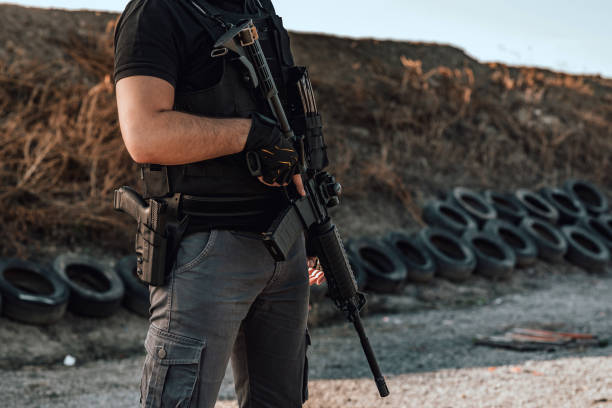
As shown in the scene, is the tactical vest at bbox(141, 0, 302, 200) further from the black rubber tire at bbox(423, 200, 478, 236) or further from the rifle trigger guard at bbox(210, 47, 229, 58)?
the black rubber tire at bbox(423, 200, 478, 236)

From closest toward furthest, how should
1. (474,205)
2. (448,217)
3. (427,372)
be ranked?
1. (427,372)
2. (448,217)
3. (474,205)

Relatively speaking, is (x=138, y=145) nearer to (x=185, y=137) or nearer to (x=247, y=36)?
(x=185, y=137)

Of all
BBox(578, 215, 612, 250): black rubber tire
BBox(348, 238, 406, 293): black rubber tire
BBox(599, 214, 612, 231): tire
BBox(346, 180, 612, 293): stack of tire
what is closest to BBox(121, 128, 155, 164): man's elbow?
BBox(346, 180, 612, 293): stack of tire

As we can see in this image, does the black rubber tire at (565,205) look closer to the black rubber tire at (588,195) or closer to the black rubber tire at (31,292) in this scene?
the black rubber tire at (588,195)

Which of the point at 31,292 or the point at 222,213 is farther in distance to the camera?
the point at 31,292

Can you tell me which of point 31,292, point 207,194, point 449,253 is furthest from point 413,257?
point 207,194

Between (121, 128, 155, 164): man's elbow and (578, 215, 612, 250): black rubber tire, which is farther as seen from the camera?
(578, 215, 612, 250): black rubber tire

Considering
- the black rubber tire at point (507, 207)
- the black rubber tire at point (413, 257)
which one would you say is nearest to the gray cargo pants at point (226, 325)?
the black rubber tire at point (413, 257)

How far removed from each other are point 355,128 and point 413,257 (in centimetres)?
398

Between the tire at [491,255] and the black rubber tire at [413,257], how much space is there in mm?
754

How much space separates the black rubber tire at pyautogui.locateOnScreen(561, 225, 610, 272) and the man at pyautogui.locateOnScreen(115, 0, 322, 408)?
8265 mm

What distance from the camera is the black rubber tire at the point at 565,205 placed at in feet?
33.5

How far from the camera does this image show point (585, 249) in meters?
9.34

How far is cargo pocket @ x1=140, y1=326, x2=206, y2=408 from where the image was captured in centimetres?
163
